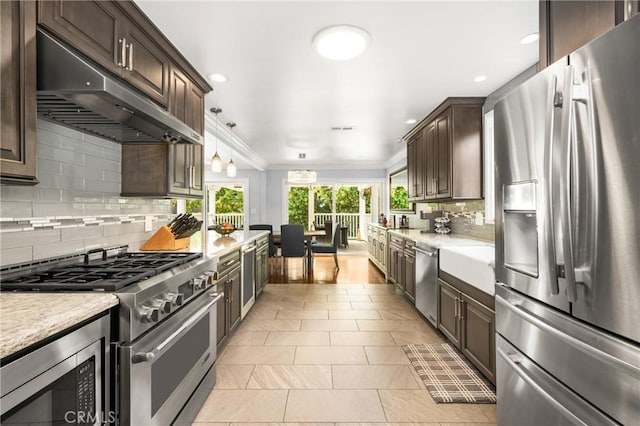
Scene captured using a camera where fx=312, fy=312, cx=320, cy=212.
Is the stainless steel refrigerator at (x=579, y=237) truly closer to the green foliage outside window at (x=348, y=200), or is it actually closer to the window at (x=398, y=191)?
the window at (x=398, y=191)

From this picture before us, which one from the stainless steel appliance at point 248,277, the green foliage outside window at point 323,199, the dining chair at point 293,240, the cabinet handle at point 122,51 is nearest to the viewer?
the cabinet handle at point 122,51

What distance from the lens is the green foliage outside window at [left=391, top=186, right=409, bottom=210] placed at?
6.82m

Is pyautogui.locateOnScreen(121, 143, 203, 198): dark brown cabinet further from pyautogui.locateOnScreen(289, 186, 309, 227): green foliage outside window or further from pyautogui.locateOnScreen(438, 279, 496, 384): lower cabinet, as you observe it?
pyautogui.locateOnScreen(289, 186, 309, 227): green foliage outside window

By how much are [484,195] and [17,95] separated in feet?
12.1

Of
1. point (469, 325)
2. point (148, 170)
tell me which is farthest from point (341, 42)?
point (469, 325)

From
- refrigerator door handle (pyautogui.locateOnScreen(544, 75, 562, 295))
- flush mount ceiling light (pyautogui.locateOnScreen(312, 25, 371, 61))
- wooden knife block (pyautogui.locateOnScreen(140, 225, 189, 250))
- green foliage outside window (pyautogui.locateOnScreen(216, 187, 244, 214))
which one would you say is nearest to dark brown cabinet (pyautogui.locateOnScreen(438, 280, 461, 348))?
refrigerator door handle (pyautogui.locateOnScreen(544, 75, 562, 295))

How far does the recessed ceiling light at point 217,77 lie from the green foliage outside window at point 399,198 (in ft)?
15.4

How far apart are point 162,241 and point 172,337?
3.93 ft

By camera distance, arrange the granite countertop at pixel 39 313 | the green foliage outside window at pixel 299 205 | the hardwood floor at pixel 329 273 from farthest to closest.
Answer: the green foliage outside window at pixel 299 205 < the hardwood floor at pixel 329 273 < the granite countertop at pixel 39 313

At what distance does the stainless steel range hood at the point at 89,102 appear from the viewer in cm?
125

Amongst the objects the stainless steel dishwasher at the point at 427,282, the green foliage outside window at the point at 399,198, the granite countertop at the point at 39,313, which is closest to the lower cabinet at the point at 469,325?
the stainless steel dishwasher at the point at 427,282

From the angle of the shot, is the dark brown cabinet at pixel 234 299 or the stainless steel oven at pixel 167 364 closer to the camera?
the stainless steel oven at pixel 167 364

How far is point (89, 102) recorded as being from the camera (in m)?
1.42

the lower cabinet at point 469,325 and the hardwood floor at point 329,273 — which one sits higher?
the lower cabinet at point 469,325
